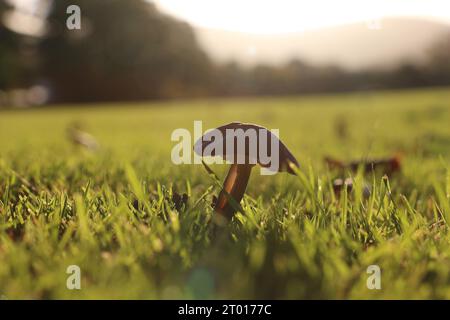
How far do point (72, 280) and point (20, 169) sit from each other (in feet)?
5.27

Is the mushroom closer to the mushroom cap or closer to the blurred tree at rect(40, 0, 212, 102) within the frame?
A: the mushroom cap

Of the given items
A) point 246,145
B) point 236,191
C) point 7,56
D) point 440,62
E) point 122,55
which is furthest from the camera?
point 122,55

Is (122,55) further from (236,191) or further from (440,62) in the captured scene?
(236,191)

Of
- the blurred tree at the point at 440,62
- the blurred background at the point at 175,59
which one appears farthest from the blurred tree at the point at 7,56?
the blurred tree at the point at 440,62

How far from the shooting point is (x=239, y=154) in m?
1.68

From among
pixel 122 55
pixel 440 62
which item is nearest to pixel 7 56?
pixel 122 55

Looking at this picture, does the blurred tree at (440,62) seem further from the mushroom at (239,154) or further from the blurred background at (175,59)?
the mushroom at (239,154)

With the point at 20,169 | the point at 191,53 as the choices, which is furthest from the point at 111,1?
the point at 20,169

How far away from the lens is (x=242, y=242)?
58.8 inches

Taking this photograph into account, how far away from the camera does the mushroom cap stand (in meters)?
1.63

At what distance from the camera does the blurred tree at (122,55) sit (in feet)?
141

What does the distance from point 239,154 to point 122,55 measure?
44.3m

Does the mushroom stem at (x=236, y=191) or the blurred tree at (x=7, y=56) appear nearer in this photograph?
the mushroom stem at (x=236, y=191)

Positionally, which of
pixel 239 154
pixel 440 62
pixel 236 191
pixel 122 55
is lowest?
pixel 236 191
